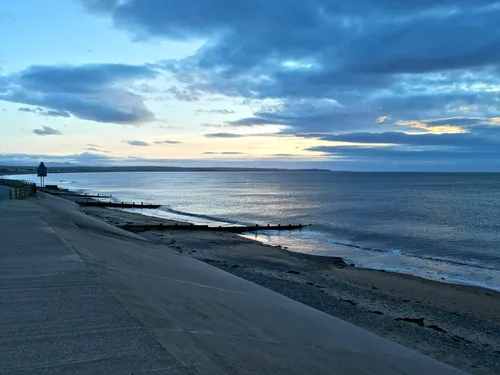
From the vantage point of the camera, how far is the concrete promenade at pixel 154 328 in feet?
14.2

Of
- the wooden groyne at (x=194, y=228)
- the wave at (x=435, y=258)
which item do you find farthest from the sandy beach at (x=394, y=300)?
the wooden groyne at (x=194, y=228)

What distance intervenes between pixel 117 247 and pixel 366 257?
1797cm

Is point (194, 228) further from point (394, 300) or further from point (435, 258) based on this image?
point (394, 300)

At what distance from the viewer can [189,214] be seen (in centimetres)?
5181

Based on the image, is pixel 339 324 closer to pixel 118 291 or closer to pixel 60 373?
pixel 118 291

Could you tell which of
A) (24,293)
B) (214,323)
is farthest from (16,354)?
(214,323)

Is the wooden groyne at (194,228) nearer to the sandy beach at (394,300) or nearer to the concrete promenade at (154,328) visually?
the sandy beach at (394,300)

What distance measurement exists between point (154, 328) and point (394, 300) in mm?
12459

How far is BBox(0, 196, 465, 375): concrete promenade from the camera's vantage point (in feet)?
14.2

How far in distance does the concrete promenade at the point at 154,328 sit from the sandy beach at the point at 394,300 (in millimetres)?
2173

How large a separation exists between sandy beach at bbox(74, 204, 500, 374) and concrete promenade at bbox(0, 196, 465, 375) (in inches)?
85.6

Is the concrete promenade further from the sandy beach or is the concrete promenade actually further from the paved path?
the sandy beach

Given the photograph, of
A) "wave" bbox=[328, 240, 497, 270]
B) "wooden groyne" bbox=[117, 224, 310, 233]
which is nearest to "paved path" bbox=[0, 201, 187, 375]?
"wooden groyne" bbox=[117, 224, 310, 233]

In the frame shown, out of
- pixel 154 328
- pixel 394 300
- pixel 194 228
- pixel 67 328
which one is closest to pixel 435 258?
pixel 394 300
